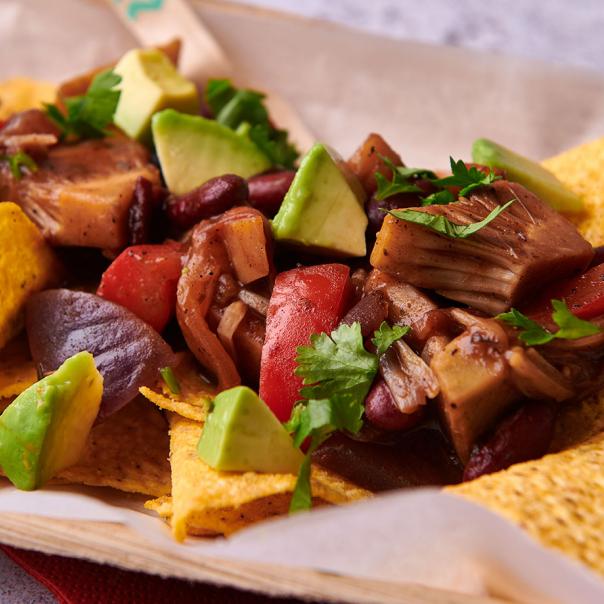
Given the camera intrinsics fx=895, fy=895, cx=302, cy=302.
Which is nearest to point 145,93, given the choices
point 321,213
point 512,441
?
point 321,213

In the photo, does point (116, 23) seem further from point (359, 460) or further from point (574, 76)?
point (359, 460)

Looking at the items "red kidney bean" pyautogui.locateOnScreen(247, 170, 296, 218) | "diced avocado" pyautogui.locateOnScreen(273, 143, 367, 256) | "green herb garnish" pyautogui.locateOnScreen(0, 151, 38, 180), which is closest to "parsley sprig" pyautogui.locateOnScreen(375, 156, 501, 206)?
"diced avocado" pyautogui.locateOnScreen(273, 143, 367, 256)

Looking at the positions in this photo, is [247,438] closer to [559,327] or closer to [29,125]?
[559,327]

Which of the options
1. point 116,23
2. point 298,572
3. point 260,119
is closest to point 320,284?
point 298,572

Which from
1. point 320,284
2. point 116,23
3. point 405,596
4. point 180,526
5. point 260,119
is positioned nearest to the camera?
point 405,596

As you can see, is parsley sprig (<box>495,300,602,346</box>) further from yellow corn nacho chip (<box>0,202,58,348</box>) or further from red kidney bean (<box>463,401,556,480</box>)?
yellow corn nacho chip (<box>0,202,58,348</box>)

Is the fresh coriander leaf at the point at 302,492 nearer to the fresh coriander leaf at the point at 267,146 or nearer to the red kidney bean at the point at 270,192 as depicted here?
the red kidney bean at the point at 270,192
